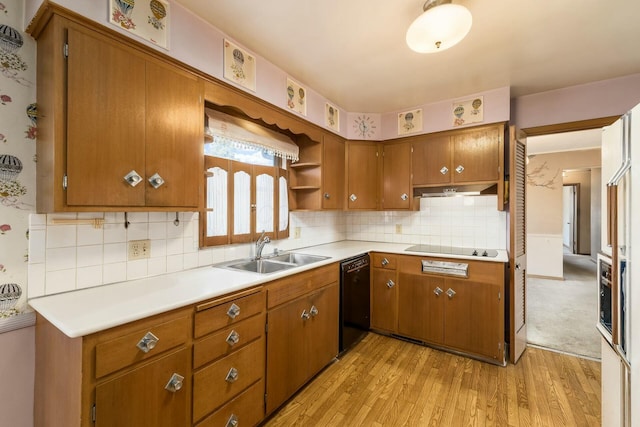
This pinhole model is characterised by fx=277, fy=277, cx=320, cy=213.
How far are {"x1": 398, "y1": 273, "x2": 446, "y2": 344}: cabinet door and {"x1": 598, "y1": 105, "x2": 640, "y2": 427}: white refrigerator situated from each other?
1.29 m

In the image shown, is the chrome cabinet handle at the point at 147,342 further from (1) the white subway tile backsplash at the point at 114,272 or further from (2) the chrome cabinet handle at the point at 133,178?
(2) the chrome cabinet handle at the point at 133,178

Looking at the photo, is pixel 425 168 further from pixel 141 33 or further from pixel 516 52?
pixel 141 33

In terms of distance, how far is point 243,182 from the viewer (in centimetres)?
235

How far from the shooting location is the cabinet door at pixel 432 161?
9.43 ft

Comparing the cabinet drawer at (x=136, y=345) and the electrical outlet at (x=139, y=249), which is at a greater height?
the electrical outlet at (x=139, y=249)

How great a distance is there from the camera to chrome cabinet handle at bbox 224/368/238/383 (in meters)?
1.48

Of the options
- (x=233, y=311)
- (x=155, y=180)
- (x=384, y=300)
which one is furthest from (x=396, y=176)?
(x=155, y=180)

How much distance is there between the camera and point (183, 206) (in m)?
1.59

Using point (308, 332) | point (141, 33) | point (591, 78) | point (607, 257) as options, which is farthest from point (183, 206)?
point (591, 78)

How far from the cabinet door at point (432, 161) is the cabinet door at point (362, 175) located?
1.51 feet

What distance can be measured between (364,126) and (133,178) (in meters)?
2.53

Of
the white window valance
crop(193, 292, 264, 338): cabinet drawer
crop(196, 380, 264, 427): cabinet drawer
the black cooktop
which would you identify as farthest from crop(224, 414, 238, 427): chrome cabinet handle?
the black cooktop

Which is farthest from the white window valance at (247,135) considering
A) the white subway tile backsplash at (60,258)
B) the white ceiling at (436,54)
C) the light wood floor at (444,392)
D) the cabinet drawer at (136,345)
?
the light wood floor at (444,392)

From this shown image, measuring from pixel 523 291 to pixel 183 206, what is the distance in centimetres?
311
